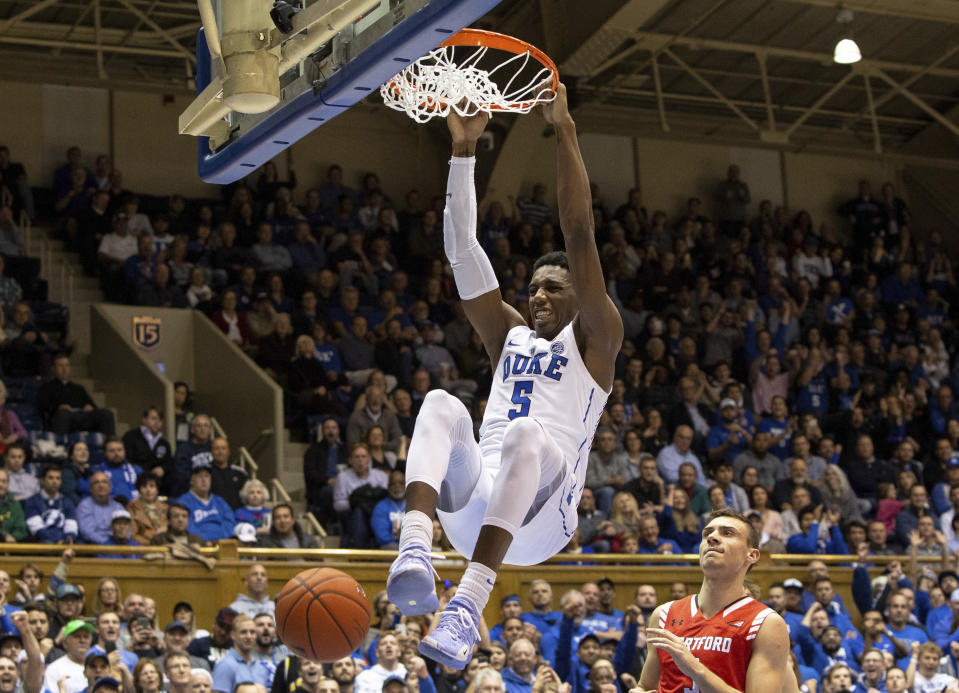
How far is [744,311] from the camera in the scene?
1878 centimetres

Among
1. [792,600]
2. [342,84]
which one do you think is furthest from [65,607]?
[792,600]

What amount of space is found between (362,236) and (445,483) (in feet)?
38.2

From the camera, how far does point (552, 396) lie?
6297 mm

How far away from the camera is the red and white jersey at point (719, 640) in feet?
19.8

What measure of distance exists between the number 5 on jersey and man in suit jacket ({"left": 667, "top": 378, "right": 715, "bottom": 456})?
9709mm

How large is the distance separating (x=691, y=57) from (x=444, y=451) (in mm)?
16057

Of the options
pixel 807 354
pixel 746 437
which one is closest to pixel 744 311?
pixel 807 354

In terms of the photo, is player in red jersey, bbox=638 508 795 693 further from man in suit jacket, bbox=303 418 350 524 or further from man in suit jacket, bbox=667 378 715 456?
man in suit jacket, bbox=667 378 715 456

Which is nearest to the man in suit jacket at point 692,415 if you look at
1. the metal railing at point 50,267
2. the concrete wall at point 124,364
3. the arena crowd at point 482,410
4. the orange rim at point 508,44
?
the arena crowd at point 482,410

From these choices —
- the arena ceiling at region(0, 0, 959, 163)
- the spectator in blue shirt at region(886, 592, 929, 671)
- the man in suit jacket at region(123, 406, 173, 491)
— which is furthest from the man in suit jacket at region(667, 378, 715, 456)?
the man in suit jacket at region(123, 406, 173, 491)

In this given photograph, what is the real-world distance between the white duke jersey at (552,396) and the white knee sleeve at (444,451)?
0.78 ft

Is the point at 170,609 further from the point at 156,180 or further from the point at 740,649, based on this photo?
the point at 156,180

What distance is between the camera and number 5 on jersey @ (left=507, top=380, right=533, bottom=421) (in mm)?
6328

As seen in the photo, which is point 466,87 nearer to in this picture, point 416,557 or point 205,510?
point 416,557
